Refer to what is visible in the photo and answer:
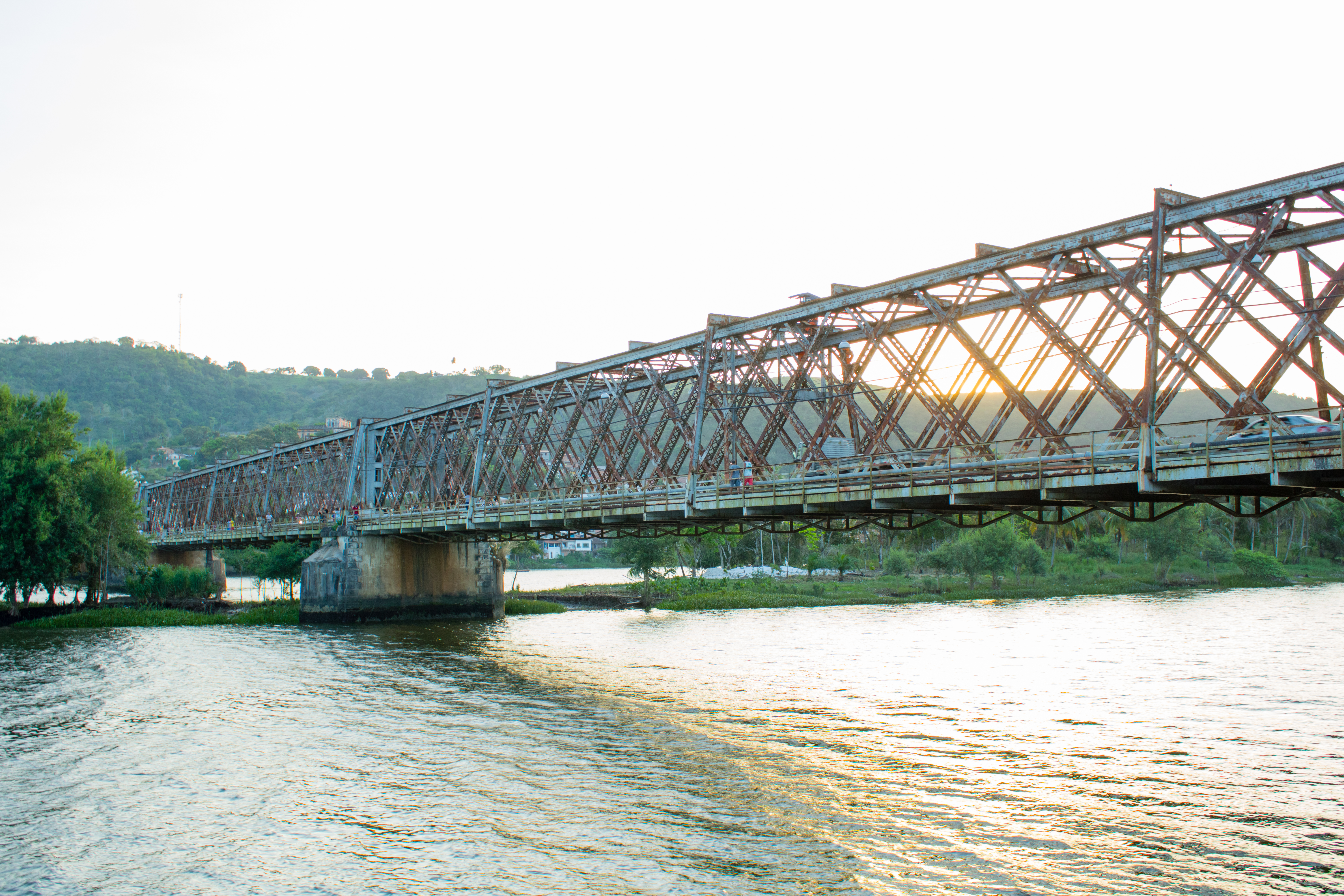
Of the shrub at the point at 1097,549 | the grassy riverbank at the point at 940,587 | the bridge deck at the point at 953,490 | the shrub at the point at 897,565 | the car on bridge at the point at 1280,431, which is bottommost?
the grassy riverbank at the point at 940,587

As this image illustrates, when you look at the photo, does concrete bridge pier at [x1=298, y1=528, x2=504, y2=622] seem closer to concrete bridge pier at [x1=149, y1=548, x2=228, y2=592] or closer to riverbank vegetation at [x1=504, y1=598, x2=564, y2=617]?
riverbank vegetation at [x1=504, y1=598, x2=564, y2=617]

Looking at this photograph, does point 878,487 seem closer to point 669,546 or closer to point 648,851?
point 648,851

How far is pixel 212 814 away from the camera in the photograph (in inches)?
801

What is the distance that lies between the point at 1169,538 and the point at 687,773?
271 feet

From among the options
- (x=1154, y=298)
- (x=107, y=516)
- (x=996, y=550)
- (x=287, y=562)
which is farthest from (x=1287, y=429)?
(x=287, y=562)

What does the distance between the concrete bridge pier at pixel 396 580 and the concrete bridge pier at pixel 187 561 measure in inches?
2105

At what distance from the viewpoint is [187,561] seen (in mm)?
115375

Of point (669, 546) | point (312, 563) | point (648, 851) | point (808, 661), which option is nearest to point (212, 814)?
point (648, 851)

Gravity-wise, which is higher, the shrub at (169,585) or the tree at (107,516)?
the tree at (107,516)

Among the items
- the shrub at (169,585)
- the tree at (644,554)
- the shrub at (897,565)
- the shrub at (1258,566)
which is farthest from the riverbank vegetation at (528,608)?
the shrub at (1258,566)

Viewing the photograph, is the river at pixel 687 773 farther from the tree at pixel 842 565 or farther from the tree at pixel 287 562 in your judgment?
the tree at pixel 842 565

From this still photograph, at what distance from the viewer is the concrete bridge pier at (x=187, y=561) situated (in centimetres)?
11150

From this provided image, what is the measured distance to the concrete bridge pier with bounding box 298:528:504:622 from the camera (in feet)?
201

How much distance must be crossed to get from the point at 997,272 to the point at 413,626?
1685 inches
